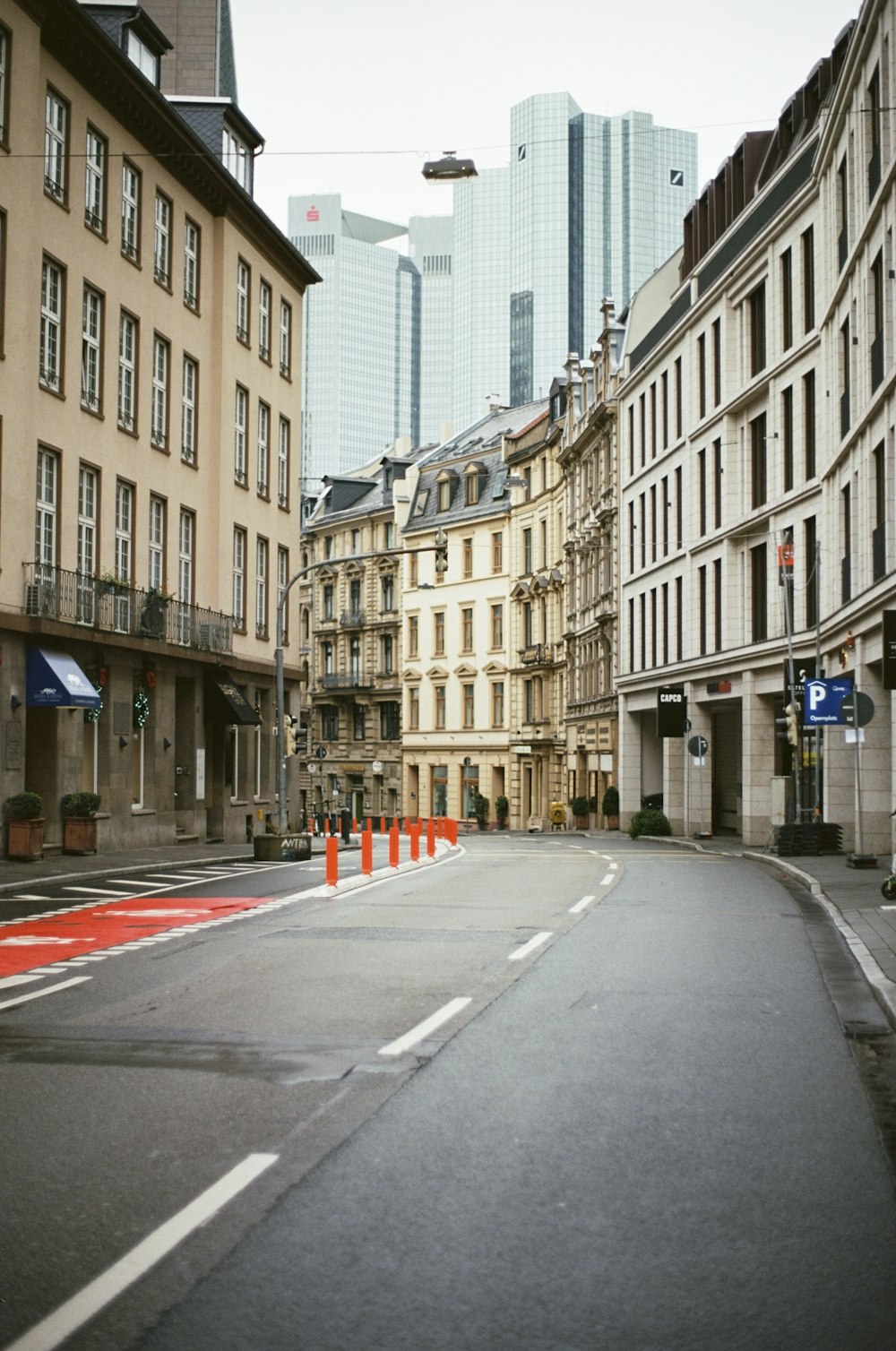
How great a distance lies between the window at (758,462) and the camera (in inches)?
1624

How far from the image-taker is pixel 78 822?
2967 centimetres

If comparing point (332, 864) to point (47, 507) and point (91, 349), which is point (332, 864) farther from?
point (91, 349)

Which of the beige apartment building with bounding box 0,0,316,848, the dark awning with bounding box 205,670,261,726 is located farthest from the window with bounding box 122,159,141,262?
the dark awning with bounding box 205,670,261,726

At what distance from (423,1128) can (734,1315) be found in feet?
7.53

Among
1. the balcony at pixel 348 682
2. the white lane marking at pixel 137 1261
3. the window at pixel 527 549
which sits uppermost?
the window at pixel 527 549

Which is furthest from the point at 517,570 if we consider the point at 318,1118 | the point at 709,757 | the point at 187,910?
the point at 318,1118

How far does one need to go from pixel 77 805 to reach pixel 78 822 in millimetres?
353

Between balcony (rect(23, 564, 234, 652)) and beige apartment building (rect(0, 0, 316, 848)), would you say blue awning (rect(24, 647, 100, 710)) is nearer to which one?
beige apartment building (rect(0, 0, 316, 848))

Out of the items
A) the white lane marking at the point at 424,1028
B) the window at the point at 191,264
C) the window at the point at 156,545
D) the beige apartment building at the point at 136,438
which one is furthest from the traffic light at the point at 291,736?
the white lane marking at the point at 424,1028

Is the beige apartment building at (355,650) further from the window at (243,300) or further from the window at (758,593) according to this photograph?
the window at (758,593)

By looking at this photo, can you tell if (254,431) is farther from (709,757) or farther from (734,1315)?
(734,1315)

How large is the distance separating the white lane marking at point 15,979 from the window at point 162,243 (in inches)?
1098

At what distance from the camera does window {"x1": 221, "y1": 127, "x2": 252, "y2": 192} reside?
141ft

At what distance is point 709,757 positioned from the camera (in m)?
48.1
